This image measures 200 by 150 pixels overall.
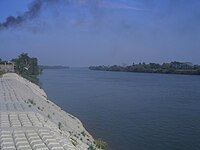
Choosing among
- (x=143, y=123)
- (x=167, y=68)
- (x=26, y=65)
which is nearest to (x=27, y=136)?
(x=143, y=123)

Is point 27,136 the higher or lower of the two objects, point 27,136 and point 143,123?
the higher

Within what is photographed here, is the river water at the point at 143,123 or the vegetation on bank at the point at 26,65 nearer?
the river water at the point at 143,123

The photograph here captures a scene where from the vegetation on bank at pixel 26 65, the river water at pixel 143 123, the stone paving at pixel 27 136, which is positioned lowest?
the river water at pixel 143 123

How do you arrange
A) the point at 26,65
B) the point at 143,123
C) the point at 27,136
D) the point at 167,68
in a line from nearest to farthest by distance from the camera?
1. the point at 27,136
2. the point at 143,123
3. the point at 26,65
4. the point at 167,68

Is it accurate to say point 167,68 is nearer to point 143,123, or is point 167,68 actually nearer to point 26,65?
point 26,65

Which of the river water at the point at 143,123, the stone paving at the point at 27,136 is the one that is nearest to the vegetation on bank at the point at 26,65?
the river water at the point at 143,123

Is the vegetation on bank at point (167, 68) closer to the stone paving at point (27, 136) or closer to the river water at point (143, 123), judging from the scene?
the river water at point (143, 123)

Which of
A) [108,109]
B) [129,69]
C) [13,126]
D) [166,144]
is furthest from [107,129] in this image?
[129,69]

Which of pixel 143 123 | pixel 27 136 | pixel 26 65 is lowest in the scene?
pixel 143 123

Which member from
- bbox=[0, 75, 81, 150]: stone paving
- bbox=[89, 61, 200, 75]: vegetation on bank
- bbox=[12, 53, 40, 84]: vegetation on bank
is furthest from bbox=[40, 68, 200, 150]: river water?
bbox=[89, 61, 200, 75]: vegetation on bank

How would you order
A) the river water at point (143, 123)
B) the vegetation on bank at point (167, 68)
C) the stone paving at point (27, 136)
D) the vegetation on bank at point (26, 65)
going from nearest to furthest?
the stone paving at point (27, 136), the river water at point (143, 123), the vegetation on bank at point (26, 65), the vegetation on bank at point (167, 68)

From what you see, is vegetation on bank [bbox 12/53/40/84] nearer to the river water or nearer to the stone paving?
the river water

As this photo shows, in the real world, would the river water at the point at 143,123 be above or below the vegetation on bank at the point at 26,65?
below

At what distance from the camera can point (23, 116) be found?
9984 millimetres
